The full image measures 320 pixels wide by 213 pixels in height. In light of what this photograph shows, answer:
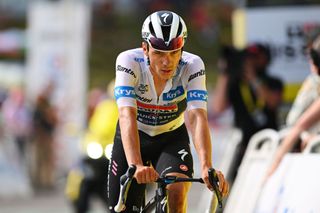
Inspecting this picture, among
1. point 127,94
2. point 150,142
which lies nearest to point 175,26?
point 127,94

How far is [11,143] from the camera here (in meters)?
21.0

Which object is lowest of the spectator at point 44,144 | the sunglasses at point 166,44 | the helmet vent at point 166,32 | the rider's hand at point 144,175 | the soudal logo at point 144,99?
the spectator at point 44,144

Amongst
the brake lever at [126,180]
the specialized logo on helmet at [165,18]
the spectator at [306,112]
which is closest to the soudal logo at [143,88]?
the specialized logo on helmet at [165,18]

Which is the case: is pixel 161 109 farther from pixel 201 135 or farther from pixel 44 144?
pixel 44 144

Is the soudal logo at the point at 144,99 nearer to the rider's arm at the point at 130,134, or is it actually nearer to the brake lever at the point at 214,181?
the rider's arm at the point at 130,134

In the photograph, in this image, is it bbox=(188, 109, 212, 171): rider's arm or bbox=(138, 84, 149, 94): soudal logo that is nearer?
bbox=(188, 109, 212, 171): rider's arm

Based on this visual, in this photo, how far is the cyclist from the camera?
6.15 metres

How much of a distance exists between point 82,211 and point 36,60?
9386 mm

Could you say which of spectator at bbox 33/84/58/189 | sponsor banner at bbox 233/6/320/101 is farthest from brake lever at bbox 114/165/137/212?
spectator at bbox 33/84/58/189

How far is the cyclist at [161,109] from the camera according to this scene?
6.15 m

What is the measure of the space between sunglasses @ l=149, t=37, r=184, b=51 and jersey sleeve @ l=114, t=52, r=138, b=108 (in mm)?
341

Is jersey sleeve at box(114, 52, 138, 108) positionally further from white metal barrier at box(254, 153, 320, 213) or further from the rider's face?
white metal barrier at box(254, 153, 320, 213)

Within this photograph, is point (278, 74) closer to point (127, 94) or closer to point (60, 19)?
point (127, 94)

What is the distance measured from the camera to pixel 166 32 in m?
6.14
